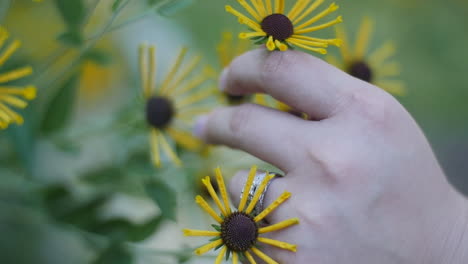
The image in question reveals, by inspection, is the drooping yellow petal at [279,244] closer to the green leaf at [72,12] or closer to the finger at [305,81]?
the finger at [305,81]

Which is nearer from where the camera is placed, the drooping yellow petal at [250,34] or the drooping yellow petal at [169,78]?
the drooping yellow petal at [250,34]

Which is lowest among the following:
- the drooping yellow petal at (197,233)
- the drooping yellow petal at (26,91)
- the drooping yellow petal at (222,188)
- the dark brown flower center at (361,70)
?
the drooping yellow petal at (197,233)

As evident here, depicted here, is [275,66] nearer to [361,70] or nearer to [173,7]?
[173,7]

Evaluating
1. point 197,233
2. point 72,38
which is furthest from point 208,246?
point 72,38

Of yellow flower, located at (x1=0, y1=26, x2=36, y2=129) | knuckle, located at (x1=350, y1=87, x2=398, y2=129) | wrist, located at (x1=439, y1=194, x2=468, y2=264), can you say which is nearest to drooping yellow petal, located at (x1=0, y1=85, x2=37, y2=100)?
yellow flower, located at (x1=0, y1=26, x2=36, y2=129)

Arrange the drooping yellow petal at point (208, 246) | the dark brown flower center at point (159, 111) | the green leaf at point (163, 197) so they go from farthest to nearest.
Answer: the dark brown flower center at point (159, 111) → the green leaf at point (163, 197) → the drooping yellow petal at point (208, 246)

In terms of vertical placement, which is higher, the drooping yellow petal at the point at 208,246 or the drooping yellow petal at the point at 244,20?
the drooping yellow petal at the point at 244,20

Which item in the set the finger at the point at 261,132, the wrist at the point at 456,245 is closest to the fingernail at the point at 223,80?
the finger at the point at 261,132

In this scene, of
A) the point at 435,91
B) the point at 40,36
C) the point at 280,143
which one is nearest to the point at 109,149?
the point at 40,36

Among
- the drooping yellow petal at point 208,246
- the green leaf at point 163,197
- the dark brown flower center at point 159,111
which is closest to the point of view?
the drooping yellow petal at point 208,246
